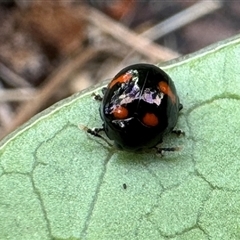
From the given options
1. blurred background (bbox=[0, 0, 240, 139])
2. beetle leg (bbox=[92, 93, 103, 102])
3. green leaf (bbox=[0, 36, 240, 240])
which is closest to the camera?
green leaf (bbox=[0, 36, 240, 240])

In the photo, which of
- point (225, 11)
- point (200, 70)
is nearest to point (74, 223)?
point (200, 70)

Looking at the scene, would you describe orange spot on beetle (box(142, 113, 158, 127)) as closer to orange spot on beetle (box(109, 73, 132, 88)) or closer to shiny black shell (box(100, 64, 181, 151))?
shiny black shell (box(100, 64, 181, 151))

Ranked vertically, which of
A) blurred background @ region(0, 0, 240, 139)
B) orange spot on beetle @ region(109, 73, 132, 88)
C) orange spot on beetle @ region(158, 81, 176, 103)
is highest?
orange spot on beetle @ region(158, 81, 176, 103)

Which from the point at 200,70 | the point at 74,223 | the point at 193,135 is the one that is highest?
the point at 200,70

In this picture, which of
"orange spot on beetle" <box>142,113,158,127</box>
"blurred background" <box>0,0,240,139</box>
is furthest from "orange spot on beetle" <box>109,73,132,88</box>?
"blurred background" <box>0,0,240,139</box>

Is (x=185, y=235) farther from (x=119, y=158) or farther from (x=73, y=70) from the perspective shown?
Answer: (x=73, y=70)

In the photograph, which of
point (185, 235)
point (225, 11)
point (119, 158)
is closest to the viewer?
point (185, 235)

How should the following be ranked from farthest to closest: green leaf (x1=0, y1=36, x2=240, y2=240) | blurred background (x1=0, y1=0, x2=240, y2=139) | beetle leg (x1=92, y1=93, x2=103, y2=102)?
blurred background (x1=0, y1=0, x2=240, y2=139), beetle leg (x1=92, y1=93, x2=103, y2=102), green leaf (x1=0, y1=36, x2=240, y2=240)

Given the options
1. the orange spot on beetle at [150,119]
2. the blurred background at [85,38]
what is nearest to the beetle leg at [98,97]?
the orange spot on beetle at [150,119]
